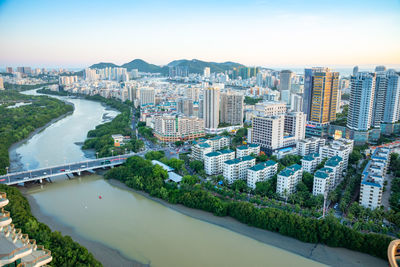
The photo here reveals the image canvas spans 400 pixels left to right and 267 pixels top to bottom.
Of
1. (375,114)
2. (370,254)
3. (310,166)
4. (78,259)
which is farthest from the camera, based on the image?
(375,114)

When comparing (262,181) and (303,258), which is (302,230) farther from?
(262,181)

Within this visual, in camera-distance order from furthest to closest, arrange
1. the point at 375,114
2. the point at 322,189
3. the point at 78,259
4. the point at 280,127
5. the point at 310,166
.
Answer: the point at 375,114 < the point at 280,127 < the point at 310,166 < the point at 322,189 < the point at 78,259

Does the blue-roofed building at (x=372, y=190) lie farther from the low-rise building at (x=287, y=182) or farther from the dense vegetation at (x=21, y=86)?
→ the dense vegetation at (x=21, y=86)

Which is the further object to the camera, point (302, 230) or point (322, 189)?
point (322, 189)

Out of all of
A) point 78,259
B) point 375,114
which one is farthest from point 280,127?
point 78,259

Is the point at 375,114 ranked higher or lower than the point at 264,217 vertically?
higher

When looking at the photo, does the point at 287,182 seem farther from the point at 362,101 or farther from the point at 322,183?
the point at 362,101

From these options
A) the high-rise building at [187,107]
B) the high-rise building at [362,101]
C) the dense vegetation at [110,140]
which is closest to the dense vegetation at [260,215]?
the dense vegetation at [110,140]

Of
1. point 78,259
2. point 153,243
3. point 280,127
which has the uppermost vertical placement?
point 280,127
